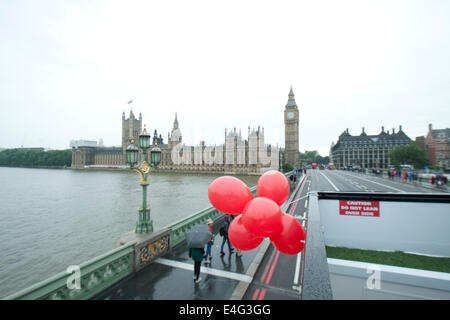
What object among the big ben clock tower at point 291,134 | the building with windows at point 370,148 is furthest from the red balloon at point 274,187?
the building with windows at point 370,148

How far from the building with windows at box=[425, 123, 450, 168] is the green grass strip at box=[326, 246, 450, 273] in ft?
170

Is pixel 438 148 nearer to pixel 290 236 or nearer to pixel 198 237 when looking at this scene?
pixel 290 236

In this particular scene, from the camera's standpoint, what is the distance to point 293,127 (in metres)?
101

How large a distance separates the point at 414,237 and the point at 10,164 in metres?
216

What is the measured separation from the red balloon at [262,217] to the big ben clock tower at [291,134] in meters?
97.2

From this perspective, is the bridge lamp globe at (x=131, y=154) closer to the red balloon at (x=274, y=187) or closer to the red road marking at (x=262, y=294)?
the red balloon at (x=274, y=187)

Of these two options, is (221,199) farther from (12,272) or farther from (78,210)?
(78,210)

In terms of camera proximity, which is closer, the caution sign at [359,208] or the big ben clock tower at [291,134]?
the caution sign at [359,208]

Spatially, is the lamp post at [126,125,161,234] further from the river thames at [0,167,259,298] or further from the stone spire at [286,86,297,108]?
the stone spire at [286,86,297,108]

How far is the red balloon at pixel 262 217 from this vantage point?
325 cm

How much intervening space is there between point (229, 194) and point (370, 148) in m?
123

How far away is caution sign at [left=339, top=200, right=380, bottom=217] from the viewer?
1395 cm

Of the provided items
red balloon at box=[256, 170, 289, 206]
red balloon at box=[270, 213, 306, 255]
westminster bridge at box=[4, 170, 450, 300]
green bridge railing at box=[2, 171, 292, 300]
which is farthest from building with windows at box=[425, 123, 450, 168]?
green bridge railing at box=[2, 171, 292, 300]
